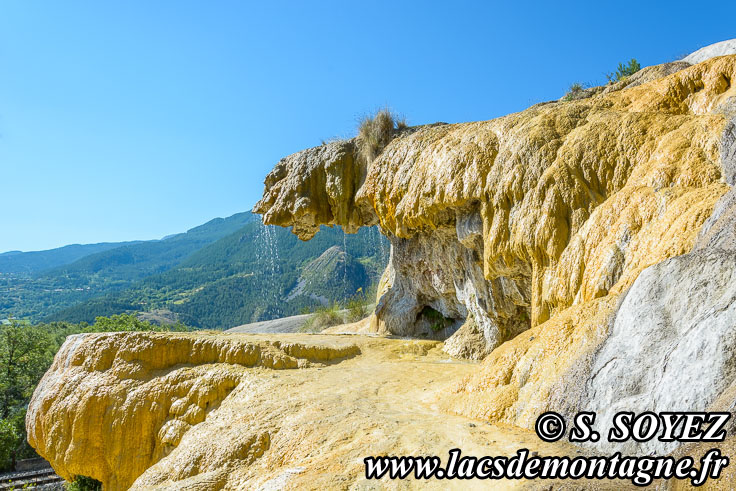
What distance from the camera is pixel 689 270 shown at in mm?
A: 3861

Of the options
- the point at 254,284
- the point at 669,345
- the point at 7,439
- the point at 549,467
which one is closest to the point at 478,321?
the point at 669,345

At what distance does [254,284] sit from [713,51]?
107384mm

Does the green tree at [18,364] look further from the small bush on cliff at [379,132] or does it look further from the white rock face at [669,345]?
the white rock face at [669,345]

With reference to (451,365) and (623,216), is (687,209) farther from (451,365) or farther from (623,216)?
(451,365)

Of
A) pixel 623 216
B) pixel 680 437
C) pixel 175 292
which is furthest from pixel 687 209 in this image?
pixel 175 292

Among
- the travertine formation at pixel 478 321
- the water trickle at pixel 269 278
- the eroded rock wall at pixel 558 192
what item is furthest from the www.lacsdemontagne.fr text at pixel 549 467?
the water trickle at pixel 269 278

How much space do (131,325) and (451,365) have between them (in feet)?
86.2

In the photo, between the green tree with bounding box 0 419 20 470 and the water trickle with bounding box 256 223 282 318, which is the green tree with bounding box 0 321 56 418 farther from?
the water trickle with bounding box 256 223 282 318

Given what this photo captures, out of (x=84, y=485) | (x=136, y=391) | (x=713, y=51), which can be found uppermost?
(x=713, y=51)

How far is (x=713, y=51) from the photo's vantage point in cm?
955

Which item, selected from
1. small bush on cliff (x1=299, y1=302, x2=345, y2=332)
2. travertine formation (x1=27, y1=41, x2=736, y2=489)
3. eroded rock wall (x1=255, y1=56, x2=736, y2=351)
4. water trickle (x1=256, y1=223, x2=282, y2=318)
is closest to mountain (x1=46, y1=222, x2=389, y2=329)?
water trickle (x1=256, y1=223, x2=282, y2=318)

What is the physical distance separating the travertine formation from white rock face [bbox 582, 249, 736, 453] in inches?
0.6

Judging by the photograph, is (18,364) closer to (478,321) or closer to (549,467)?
(478,321)

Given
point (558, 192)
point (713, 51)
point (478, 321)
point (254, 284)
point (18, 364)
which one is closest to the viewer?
point (558, 192)
